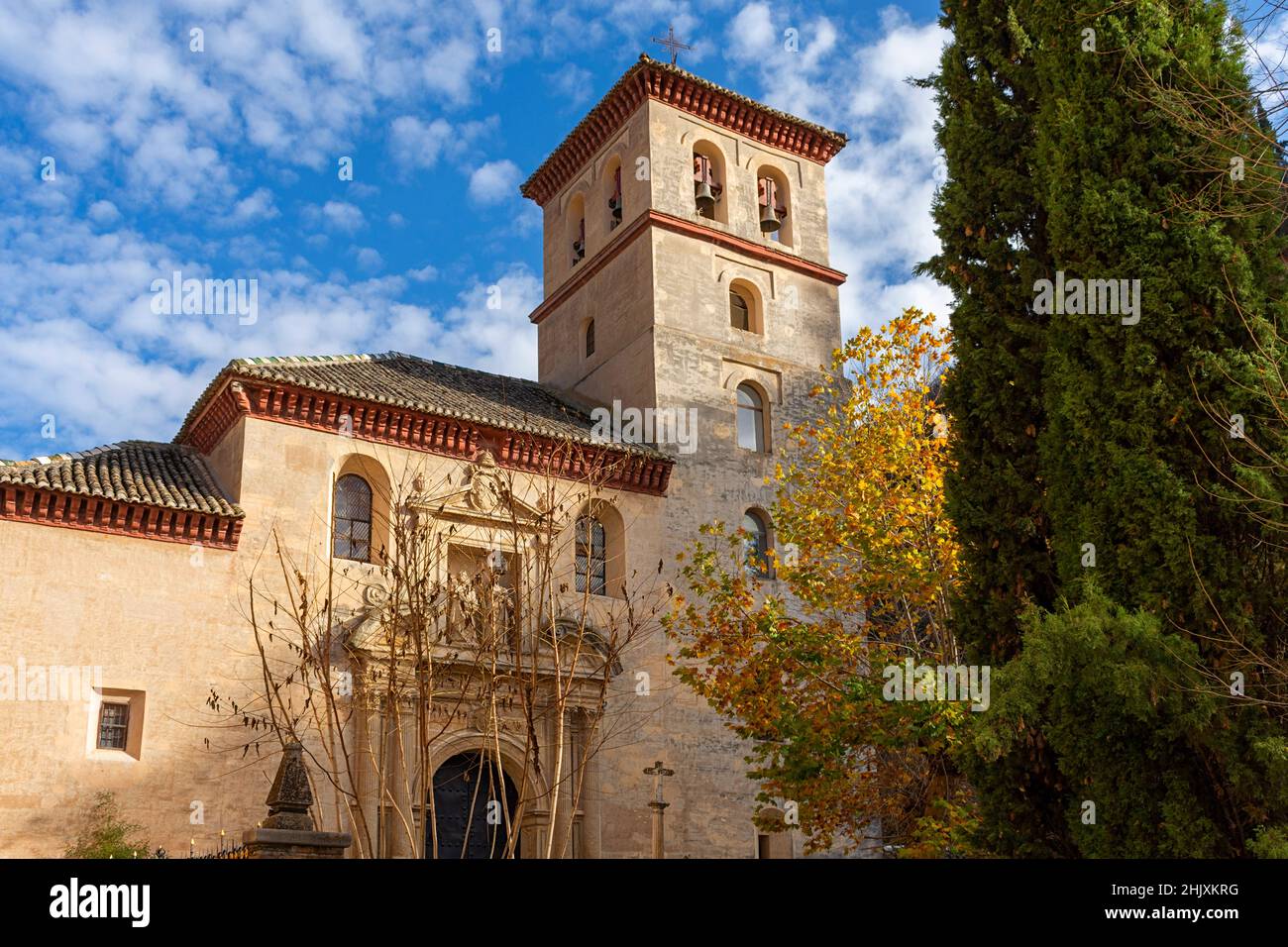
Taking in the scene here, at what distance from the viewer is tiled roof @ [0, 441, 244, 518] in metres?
16.2

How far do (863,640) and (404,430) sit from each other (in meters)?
8.72

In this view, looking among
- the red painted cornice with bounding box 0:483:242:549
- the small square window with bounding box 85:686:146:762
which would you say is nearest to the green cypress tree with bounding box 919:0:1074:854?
the red painted cornice with bounding box 0:483:242:549

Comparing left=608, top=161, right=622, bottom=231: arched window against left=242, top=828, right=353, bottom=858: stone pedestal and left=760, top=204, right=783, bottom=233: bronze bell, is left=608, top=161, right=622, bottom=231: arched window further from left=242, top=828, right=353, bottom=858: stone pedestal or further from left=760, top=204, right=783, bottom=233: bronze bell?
left=242, top=828, right=353, bottom=858: stone pedestal

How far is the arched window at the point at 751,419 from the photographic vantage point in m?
23.2

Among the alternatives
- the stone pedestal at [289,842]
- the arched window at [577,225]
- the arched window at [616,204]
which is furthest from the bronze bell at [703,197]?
the stone pedestal at [289,842]

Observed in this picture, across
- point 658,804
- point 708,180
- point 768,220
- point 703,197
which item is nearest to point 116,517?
point 658,804

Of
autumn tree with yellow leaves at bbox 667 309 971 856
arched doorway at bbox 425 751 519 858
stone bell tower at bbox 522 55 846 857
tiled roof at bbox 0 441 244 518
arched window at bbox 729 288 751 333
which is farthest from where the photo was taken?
arched window at bbox 729 288 751 333

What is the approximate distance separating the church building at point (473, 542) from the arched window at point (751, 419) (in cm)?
5

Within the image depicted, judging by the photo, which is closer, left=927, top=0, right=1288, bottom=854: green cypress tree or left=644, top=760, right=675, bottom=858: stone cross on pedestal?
left=927, top=0, right=1288, bottom=854: green cypress tree

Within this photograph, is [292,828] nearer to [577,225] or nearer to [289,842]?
[289,842]

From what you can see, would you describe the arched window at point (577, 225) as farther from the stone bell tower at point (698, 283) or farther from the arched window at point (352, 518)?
the arched window at point (352, 518)

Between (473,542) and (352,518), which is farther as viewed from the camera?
(473,542)

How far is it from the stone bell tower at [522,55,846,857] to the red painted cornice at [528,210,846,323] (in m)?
0.03

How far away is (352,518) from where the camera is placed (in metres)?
18.9
